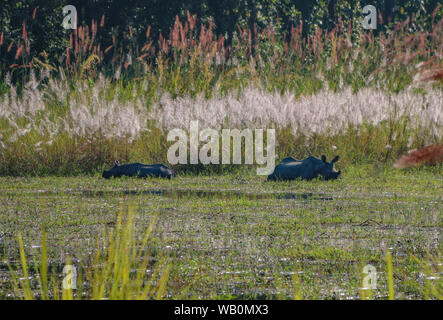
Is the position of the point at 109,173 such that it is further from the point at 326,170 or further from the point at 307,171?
the point at 326,170

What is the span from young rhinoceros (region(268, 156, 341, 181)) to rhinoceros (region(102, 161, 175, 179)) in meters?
1.06

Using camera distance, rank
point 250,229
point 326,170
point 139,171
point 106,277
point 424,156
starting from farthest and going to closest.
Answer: point 139,171 < point 326,170 < point 250,229 < point 106,277 < point 424,156

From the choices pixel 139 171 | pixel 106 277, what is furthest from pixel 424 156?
pixel 139 171

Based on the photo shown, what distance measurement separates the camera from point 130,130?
9.23 metres

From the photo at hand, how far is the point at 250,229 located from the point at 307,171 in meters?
2.85

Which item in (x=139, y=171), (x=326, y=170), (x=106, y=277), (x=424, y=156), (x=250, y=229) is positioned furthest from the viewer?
(x=139, y=171)

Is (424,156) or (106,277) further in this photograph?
(106,277)

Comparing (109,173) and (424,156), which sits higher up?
(424,156)

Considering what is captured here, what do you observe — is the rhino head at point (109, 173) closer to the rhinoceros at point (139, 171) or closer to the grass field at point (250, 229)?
the rhinoceros at point (139, 171)

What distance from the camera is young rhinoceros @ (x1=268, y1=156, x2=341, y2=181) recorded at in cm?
818

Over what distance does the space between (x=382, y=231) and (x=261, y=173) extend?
3481 millimetres

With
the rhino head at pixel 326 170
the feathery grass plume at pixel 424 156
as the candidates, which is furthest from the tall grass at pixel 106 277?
the rhino head at pixel 326 170

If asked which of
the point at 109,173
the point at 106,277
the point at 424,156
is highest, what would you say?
the point at 424,156

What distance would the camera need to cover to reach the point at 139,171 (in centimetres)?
847
